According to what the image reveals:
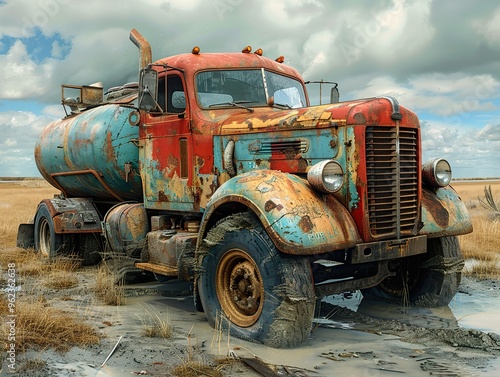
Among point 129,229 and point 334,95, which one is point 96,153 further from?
point 334,95

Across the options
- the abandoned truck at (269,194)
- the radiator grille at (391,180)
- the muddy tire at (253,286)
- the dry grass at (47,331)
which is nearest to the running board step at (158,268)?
the abandoned truck at (269,194)

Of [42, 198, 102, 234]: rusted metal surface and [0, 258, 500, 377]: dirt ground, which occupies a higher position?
[42, 198, 102, 234]: rusted metal surface

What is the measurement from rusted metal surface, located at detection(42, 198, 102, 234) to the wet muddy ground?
2.37m

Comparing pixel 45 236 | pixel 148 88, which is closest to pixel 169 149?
pixel 148 88

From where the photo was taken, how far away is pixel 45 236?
9727 millimetres

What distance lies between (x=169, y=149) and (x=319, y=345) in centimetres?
307

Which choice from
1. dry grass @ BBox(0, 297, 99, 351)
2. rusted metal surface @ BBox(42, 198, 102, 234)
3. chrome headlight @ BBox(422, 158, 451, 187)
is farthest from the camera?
rusted metal surface @ BBox(42, 198, 102, 234)

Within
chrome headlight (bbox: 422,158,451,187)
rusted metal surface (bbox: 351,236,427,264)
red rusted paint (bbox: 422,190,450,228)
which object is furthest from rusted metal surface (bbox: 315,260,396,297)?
chrome headlight (bbox: 422,158,451,187)

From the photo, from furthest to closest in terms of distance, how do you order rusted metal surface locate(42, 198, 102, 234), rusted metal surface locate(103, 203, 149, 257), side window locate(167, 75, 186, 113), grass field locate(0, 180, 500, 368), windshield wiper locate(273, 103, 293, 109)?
rusted metal surface locate(42, 198, 102, 234)
rusted metal surface locate(103, 203, 149, 257)
windshield wiper locate(273, 103, 293, 109)
side window locate(167, 75, 186, 113)
grass field locate(0, 180, 500, 368)

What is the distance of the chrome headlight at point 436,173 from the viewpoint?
6.03 meters

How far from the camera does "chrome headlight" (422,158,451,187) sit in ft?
19.8

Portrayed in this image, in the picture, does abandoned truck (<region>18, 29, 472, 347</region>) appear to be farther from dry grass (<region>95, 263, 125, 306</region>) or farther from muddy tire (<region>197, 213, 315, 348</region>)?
dry grass (<region>95, 263, 125, 306</region>)

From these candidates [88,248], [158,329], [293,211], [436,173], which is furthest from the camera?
[88,248]

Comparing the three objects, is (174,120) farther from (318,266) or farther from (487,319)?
(487,319)
